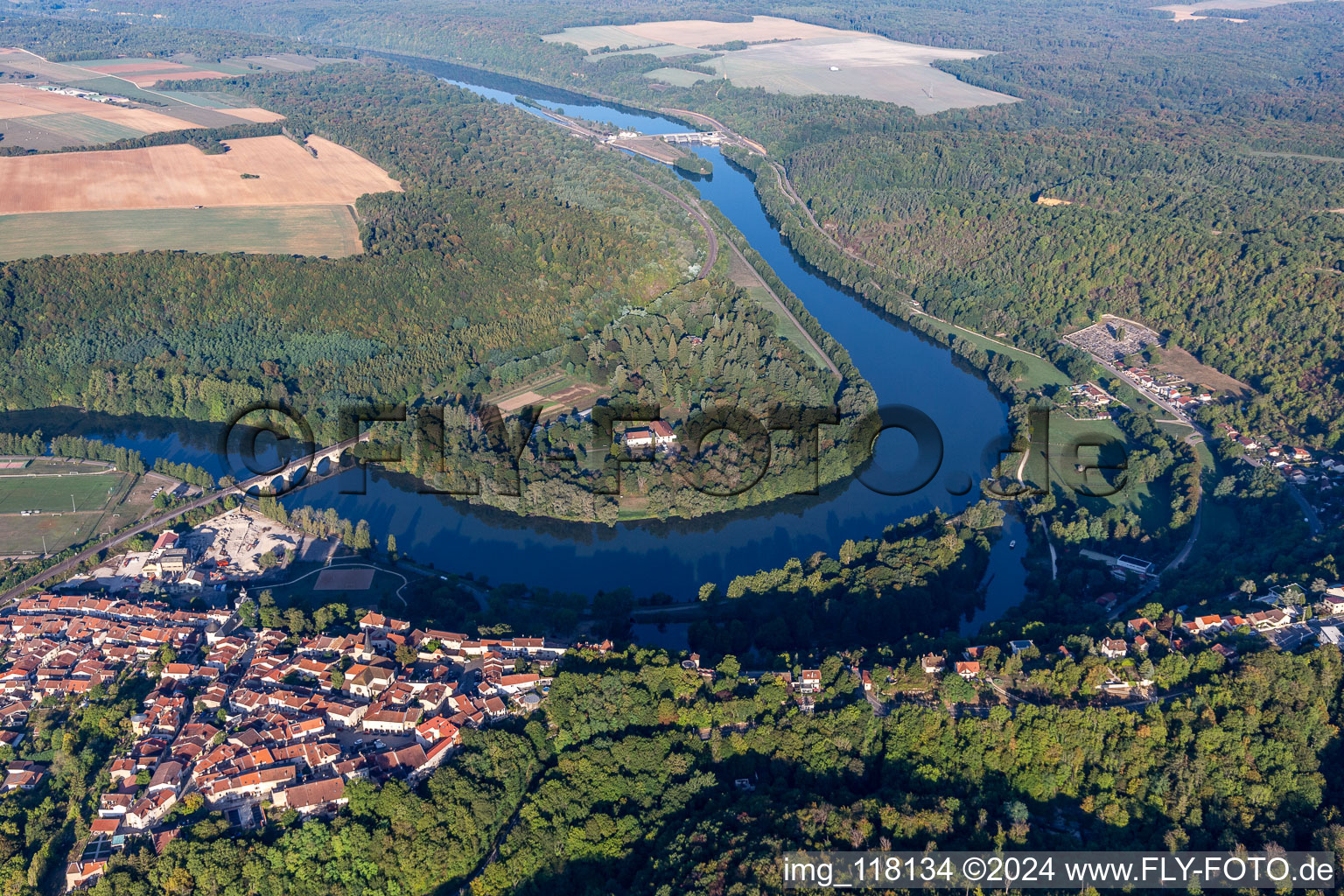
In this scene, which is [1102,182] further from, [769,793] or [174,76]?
[174,76]

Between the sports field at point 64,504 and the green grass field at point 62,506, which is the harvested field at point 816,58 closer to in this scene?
the sports field at point 64,504

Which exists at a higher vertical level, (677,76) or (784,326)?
(677,76)

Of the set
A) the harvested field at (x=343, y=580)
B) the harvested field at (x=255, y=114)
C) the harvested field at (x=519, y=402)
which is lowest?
the harvested field at (x=343, y=580)

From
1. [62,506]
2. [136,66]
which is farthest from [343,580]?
[136,66]

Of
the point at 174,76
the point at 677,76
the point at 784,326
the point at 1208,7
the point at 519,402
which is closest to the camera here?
the point at 519,402

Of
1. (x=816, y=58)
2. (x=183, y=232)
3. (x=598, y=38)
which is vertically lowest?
(x=183, y=232)

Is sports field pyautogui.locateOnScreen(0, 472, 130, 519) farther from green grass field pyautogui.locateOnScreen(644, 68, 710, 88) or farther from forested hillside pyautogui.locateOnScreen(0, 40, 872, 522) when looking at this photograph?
green grass field pyautogui.locateOnScreen(644, 68, 710, 88)

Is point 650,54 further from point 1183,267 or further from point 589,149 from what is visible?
point 1183,267

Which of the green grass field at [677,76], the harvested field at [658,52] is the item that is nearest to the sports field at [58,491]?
the green grass field at [677,76]
